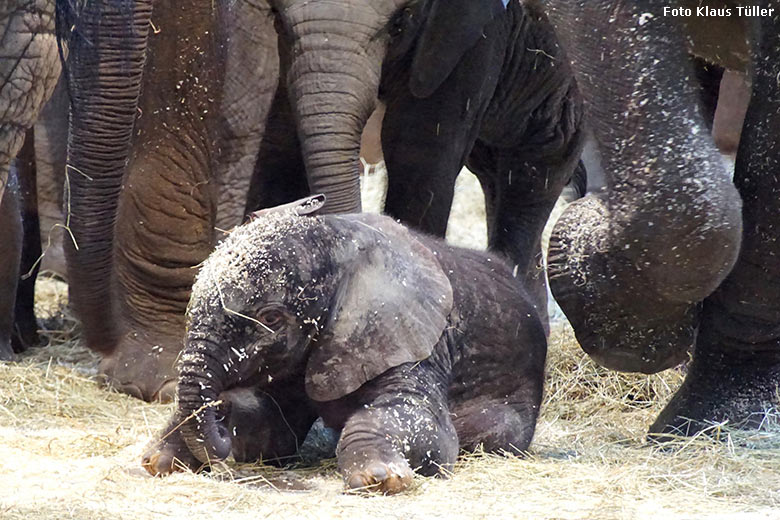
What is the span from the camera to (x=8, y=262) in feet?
18.0

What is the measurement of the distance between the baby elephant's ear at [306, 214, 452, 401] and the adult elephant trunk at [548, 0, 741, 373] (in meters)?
0.43

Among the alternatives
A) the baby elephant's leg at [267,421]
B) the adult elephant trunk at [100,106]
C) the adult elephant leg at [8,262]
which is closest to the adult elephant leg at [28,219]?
the adult elephant leg at [8,262]

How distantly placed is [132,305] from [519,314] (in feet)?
5.38

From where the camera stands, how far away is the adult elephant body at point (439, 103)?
4.39 m

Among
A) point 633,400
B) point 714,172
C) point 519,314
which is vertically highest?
point 714,172

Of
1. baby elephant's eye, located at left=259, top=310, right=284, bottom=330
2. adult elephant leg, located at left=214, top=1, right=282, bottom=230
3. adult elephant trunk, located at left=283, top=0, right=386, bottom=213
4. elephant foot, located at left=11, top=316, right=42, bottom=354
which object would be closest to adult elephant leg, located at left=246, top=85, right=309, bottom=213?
adult elephant leg, located at left=214, top=1, right=282, bottom=230

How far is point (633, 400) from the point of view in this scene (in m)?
4.71

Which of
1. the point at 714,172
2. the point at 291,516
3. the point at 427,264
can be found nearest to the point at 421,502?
the point at 291,516

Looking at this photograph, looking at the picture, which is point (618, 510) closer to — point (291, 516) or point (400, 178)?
point (291, 516)

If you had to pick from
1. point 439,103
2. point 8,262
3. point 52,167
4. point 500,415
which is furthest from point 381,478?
point 52,167

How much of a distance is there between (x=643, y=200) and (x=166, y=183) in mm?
1884

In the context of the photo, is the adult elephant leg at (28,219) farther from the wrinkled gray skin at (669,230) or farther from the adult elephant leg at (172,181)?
the wrinkled gray skin at (669,230)

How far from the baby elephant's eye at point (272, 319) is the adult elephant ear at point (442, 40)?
191 centimetres

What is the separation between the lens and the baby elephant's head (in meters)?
3.29
